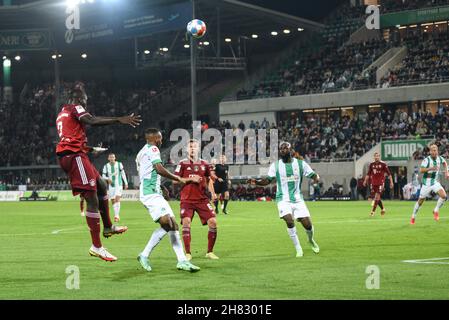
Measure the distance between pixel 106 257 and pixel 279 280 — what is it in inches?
131

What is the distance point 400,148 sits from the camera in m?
53.3

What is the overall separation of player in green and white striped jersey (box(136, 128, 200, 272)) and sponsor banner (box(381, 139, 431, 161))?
1560 inches

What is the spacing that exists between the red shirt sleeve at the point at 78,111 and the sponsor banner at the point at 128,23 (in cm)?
4557

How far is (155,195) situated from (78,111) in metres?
1.97

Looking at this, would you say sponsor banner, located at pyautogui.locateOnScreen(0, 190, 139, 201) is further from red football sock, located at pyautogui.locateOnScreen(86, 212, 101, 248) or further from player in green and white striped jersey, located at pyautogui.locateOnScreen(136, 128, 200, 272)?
player in green and white striped jersey, located at pyautogui.locateOnScreen(136, 128, 200, 272)

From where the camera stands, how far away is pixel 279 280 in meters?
13.4

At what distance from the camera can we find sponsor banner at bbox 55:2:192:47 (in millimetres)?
60281

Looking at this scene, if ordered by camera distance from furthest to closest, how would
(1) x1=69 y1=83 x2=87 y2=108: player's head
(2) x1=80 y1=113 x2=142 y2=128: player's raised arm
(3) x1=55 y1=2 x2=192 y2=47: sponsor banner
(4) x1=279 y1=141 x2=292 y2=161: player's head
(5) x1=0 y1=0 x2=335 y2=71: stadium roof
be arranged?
(5) x1=0 y1=0 x2=335 y2=71: stadium roof < (3) x1=55 y1=2 x2=192 y2=47: sponsor banner < (4) x1=279 y1=141 x2=292 y2=161: player's head < (1) x1=69 y1=83 x2=87 y2=108: player's head < (2) x1=80 y1=113 x2=142 y2=128: player's raised arm

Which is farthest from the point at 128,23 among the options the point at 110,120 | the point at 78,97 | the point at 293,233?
the point at 110,120

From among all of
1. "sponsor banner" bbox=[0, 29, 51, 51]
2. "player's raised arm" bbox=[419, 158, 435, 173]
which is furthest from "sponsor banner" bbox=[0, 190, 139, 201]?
"player's raised arm" bbox=[419, 158, 435, 173]

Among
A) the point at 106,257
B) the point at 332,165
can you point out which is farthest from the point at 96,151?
the point at 332,165

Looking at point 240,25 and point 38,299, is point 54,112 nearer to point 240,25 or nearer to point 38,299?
point 240,25

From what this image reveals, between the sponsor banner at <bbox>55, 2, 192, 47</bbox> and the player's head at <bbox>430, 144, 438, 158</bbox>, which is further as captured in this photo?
the sponsor banner at <bbox>55, 2, 192, 47</bbox>

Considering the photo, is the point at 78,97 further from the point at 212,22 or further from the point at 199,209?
the point at 212,22
